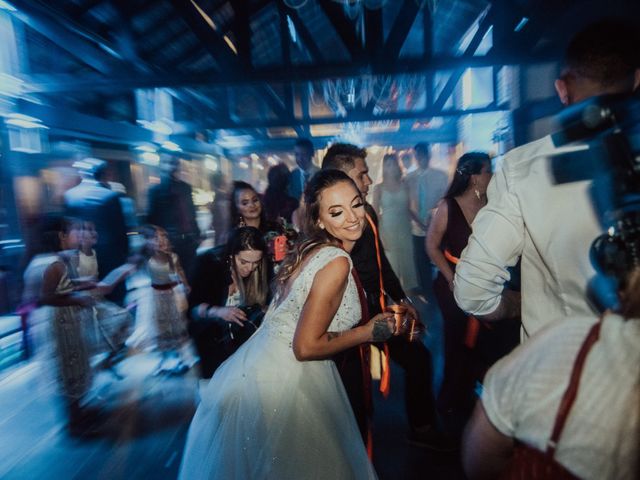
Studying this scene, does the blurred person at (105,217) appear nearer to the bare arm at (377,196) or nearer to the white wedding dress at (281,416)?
the white wedding dress at (281,416)

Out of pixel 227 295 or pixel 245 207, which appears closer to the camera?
pixel 227 295

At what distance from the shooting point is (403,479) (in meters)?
2.12

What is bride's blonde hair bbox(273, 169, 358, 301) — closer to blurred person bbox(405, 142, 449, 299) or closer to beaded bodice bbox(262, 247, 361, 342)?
beaded bodice bbox(262, 247, 361, 342)

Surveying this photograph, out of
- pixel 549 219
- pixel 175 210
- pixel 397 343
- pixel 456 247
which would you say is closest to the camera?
pixel 549 219

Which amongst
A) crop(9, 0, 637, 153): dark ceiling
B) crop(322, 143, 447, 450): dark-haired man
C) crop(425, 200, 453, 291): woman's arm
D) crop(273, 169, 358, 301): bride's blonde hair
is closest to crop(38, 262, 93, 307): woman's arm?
crop(273, 169, 358, 301): bride's blonde hair

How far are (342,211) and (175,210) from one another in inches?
97.8

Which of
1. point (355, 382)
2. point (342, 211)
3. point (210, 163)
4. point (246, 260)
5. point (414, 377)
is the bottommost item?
point (414, 377)

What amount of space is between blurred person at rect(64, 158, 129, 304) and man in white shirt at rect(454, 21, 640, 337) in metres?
3.08

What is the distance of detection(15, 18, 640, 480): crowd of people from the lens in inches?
24.7

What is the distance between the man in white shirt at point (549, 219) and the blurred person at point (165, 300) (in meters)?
2.89

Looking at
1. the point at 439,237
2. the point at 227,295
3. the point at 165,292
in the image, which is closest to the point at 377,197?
the point at 439,237

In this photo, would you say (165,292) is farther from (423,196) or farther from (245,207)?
(423,196)

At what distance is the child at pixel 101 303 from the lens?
2957mm

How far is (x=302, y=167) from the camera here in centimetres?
424
